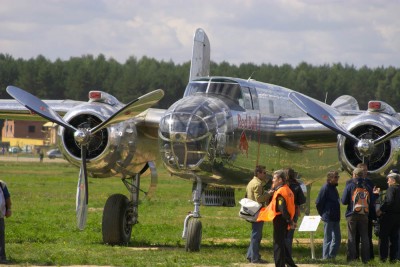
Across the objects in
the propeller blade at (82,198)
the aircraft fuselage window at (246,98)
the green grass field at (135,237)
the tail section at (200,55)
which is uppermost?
the tail section at (200,55)

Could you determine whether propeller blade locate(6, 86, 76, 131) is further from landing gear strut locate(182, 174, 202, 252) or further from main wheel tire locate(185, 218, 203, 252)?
main wheel tire locate(185, 218, 203, 252)

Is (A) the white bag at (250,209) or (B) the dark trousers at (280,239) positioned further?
(A) the white bag at (250,209)

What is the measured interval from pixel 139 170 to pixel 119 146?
1.38m

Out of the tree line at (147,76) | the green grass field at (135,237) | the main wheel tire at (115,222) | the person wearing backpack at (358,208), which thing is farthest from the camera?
the tree line at (147,76)

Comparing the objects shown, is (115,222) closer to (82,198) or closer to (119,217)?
(119,217)

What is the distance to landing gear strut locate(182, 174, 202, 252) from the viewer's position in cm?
1777

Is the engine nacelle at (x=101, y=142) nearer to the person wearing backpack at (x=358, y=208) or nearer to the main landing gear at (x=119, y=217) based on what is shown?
the main landing gear at (x=119, y=217)

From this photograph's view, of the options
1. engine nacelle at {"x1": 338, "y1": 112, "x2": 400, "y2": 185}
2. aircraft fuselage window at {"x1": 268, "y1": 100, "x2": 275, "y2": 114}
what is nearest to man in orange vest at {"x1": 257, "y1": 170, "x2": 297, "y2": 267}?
engine nacelle at {"x1": 338, "y1": 112, "x2": 400, "y2": 185}

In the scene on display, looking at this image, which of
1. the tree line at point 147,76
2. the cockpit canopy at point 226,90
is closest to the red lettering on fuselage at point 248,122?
the cockpit canopy at point 226,90

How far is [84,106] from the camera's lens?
64.0 ft

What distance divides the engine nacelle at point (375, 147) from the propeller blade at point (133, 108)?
366cm

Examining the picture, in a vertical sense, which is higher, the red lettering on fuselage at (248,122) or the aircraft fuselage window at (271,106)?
the aircraft fuselage window at (271,106)

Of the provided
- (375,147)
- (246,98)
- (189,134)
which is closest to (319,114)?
(375,147)

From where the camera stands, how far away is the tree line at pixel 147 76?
79.0m
